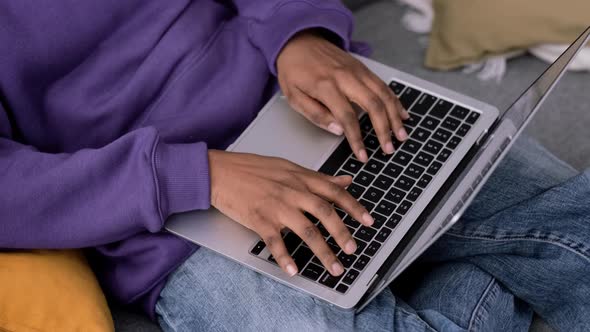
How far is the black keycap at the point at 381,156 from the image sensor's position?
1089mm

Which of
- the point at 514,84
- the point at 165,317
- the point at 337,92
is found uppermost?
the point at 337,92

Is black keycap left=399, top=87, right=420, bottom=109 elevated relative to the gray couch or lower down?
elevated

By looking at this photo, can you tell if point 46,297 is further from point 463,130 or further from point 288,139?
point 463,130

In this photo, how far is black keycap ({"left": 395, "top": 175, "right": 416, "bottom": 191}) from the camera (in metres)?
1.05

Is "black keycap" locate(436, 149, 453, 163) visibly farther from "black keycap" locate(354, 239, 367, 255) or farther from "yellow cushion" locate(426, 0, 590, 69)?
"yellow cushion" locate(426, 0, 590, 69)

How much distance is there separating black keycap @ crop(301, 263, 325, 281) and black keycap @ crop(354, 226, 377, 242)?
0.20 feet

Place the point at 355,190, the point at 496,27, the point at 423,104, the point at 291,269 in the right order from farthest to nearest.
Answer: the point at 496,27, the point at 423,104, the point at 355,190, the point at 291,269

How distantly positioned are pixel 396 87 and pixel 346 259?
0.32 meters

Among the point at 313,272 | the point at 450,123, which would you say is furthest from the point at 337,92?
the point at 313,272

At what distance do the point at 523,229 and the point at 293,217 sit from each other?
32cm

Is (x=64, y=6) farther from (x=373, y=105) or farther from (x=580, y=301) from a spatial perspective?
(x=580, y=301)

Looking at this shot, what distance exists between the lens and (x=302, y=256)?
987mm

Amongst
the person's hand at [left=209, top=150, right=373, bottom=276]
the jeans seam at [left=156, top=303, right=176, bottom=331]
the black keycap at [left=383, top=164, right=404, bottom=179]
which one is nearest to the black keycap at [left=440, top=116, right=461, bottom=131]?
the black keycap at [left=383, top=164, right=404, bottom=179]

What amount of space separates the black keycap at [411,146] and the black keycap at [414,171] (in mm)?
26
